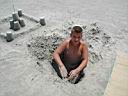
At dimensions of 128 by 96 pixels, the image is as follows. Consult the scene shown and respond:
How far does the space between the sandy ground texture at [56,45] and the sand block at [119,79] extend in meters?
0.09

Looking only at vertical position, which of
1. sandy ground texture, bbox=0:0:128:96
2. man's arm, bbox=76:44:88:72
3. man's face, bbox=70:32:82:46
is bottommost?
sandy ground texture, bbox=0:0:128:96

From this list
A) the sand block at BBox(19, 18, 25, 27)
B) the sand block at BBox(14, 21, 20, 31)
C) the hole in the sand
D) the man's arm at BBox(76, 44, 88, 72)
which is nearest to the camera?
the man's arm at BBox(76, 44, 88, 72)

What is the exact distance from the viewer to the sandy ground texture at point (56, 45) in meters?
3.35

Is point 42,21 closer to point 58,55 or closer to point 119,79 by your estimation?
point 58,55

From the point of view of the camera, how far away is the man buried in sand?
A: 349 cm

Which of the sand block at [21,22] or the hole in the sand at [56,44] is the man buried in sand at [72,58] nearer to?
the hole in the sand at [56,44]

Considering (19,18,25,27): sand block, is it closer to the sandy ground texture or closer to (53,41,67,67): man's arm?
the sandy ground texture

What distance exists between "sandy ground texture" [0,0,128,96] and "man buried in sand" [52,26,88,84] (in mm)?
121

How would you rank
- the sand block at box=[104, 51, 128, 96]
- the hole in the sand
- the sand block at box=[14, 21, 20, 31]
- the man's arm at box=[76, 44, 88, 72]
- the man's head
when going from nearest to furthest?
the sand block at box=[104, 51, 128, 96], the man's head, the man's arm at box=[76, 44, 88, 72], the hole in the sand, the sand block at box=[14, 21, 20, 31]

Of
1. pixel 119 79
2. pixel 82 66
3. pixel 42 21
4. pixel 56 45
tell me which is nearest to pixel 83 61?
pixel 82 66

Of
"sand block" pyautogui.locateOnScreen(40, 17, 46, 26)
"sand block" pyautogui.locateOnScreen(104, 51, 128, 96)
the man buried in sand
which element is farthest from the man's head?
"sand block" pyautogui.locateOnScreen(40, 17, 46, 26)

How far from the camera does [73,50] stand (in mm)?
3721

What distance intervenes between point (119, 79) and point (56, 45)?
4.35 ft

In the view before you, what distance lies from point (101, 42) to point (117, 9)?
1861 millimetres
